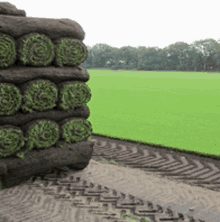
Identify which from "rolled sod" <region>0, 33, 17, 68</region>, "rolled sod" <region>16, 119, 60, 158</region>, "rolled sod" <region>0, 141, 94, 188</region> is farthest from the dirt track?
"rolled sod" <region>0, 33, 17, 68</region>

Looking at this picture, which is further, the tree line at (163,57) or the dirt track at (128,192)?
the tree line at (163,57)

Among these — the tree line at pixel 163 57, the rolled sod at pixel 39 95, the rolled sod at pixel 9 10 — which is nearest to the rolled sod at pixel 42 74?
the rolled sod at pixel 39 95

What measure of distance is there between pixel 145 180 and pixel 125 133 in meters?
3.88

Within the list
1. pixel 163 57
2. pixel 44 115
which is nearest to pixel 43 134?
pixel 44 115

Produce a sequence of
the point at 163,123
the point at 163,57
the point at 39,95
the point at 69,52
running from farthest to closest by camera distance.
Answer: the point at 163,57 < the point at 163,123 < the point at 69,52 < the point at 39,95

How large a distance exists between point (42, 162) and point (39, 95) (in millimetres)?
1284

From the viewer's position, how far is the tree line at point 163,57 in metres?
108

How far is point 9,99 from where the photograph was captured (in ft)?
16.4

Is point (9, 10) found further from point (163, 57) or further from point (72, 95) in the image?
point (163, 57)

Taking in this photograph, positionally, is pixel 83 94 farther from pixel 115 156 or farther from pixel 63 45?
pixel 115 156

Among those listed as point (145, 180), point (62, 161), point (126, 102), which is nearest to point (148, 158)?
point (145, 180)

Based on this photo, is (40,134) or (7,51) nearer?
(7,51)

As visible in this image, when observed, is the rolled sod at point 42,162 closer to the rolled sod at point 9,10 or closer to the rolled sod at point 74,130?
the rolled sod at point 74,130

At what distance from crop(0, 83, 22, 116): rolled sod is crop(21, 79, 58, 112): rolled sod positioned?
0.12 metres
